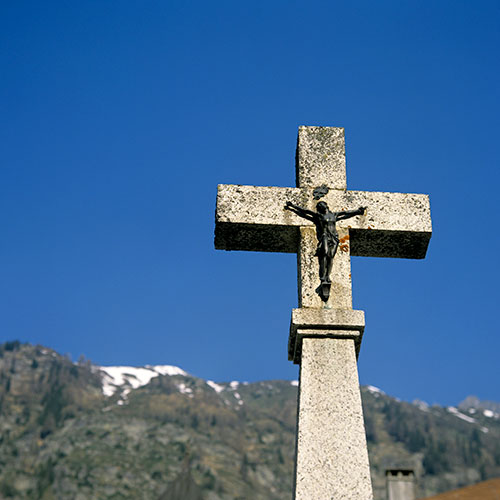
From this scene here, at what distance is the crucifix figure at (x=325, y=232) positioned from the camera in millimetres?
6430

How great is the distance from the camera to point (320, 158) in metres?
7.15

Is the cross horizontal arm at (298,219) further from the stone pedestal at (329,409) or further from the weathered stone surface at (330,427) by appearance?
the weathered stone surface at (330,427)

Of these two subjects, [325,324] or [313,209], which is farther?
[313,209]

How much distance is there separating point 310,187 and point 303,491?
8.52 ft

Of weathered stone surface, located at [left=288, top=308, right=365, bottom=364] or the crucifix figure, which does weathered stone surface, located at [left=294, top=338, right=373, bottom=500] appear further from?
the crucifix figure

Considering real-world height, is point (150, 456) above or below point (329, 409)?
above

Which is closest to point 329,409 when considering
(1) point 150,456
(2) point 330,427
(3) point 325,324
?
(2) point 330,427

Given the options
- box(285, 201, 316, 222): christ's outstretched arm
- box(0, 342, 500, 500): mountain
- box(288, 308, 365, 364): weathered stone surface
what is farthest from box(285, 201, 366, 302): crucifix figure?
box(0, 342, 500, 500): mountain

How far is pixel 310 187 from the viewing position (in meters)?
7.02

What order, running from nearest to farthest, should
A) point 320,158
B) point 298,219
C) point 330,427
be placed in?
point 330,427 → point 298,219 → point 320,158

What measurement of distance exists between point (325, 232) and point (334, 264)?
0.87 ft

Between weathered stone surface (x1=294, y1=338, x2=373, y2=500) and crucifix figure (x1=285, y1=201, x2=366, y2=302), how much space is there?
48cm

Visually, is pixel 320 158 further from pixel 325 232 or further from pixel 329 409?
pixel 329 409

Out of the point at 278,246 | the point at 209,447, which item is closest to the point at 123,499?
the point at 209,447
